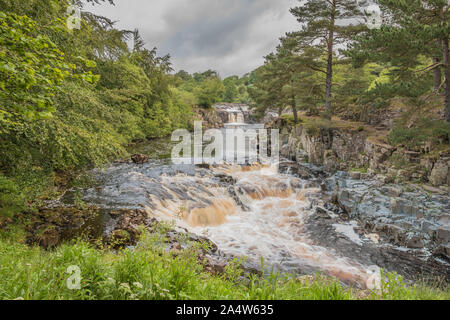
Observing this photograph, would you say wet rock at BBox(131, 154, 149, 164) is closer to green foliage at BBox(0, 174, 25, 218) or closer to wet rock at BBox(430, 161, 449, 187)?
green foliage at BBox(0, 174, 25, 218)

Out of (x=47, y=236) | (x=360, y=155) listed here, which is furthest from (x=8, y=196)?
(x=360, y=155)

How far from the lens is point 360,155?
13.1 m

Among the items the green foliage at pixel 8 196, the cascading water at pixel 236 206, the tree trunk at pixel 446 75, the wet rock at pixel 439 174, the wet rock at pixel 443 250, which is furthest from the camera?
the tree trunk at pixel 446 75

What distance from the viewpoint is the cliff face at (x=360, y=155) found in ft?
29.8

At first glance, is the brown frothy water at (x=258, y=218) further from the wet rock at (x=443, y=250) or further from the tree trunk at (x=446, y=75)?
the tree trunk at (x=446, y=75)

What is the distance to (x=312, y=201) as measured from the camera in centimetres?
1066

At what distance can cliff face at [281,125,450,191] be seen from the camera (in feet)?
29.8

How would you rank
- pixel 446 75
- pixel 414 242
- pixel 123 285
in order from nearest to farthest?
pixel 123 285, pixel 414 242, pixel 446 75

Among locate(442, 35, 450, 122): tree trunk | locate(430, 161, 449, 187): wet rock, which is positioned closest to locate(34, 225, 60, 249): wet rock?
locate(430, 161, 449, 187): wet rock

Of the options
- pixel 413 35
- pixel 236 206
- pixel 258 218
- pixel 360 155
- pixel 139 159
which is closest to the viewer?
pixel 413 35

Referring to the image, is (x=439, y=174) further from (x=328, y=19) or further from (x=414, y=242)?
(x=328, y=19)

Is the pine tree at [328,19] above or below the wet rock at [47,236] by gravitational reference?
above

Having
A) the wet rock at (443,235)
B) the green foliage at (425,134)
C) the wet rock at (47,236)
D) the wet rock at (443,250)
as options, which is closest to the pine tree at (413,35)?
the green foliage at (425,134)
